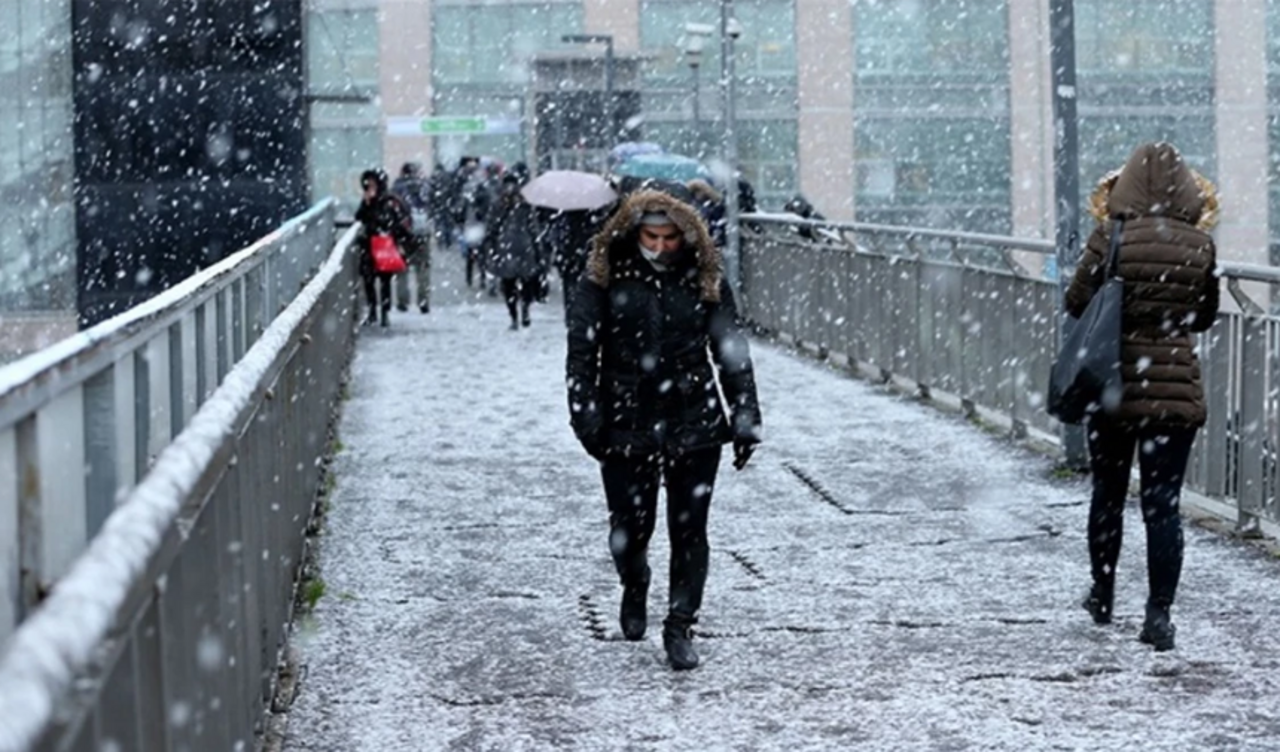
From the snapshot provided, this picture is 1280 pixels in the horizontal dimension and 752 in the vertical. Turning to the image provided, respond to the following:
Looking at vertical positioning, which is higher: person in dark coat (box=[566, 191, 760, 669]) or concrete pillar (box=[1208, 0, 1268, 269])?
concrete pillar (box=[1208, 0, 1268, 269])

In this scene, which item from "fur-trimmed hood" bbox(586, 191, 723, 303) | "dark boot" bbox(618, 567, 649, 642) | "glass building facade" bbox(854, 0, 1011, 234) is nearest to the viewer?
"fur-trimmed hood" bbox(586, 191, 723, 303)

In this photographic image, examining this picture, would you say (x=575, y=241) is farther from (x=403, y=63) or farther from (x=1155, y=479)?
(x=403, y=63)

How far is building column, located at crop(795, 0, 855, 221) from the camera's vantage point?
60875 mm

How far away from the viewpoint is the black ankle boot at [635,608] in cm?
816

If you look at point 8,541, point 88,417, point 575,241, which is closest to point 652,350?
point 88,417

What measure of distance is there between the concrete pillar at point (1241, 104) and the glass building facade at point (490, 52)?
15.6 meters

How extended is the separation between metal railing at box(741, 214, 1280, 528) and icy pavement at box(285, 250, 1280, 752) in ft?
1.28

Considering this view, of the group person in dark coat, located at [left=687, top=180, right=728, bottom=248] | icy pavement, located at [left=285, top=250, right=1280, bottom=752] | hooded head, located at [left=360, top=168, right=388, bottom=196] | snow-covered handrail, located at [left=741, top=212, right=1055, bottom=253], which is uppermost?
hooded head, located at [left=360, top=168, right=388, bottom=196]

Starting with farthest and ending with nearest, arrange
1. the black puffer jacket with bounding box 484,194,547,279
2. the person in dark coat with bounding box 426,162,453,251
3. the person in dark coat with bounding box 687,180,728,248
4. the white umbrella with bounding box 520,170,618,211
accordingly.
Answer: the person in dark coat with bounding box 426,162,453,251 → the black puffer jacket with bounding box 484,194,547,279 → the white umbrella with bounding box 520,170,618,211 → the person in dark coat with bounding box 687,180,728,248

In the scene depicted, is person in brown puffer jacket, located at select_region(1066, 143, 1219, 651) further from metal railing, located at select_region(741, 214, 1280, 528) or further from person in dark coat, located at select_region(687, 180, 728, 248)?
person in dark coat, located at select_region(687, 180, 728, 248)

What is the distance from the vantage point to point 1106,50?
59938 mm

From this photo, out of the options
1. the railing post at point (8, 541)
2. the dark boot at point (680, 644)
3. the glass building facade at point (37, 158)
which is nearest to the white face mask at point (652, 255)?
the dark boot at point (680, 644)

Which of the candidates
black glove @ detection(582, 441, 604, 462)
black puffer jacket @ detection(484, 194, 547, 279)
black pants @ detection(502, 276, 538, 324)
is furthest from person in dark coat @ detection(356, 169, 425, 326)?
black glove @ detection(582, 441, 604, 462)

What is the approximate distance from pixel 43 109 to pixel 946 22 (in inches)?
1388
